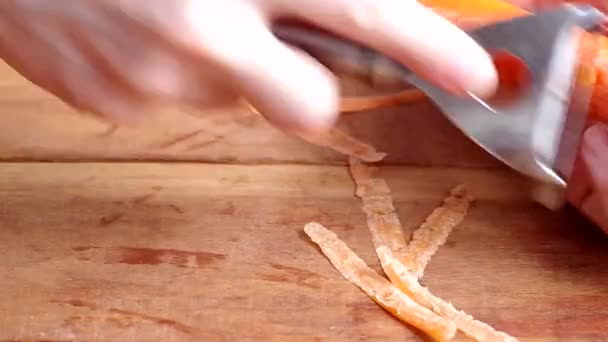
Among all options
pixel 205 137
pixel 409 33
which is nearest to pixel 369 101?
pixel 205 137

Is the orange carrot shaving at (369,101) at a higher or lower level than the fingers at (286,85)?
lower

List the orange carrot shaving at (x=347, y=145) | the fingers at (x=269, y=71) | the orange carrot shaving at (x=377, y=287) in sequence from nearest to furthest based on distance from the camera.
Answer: the fingers at (x=269, y=71), the orange carrot shaving at (x=377, y=287), the orange carrot shaving at (x=347, y=145)

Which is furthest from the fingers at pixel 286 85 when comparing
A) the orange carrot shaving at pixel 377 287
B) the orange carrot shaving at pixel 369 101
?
the orange carrot shaving at pixel 369 101

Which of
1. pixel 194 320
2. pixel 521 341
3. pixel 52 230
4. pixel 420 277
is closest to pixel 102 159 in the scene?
pixel 52 230

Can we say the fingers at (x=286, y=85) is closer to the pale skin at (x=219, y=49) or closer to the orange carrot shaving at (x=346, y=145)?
the pale skin at (x=219, y=49)

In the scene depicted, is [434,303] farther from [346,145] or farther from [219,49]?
[219,49]

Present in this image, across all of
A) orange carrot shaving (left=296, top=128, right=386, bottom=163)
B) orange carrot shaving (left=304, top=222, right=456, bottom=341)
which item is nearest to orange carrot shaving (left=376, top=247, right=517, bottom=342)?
orange carrot shaving (left=304, top=222, right=456, bottom=341)

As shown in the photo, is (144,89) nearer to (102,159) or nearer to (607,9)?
(102,159)

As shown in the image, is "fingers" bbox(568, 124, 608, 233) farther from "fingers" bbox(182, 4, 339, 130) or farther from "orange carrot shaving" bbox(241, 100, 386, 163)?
"fingers" bbox(182, 4, 339, 130)
